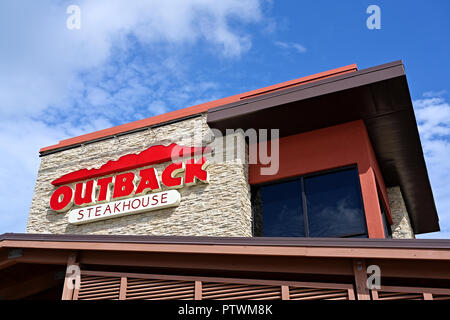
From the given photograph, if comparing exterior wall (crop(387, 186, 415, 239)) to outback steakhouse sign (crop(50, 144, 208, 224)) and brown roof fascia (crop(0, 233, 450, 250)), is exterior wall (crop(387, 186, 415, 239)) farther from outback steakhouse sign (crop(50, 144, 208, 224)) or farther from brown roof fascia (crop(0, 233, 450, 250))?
brown roof fascia (crop(0, 233, 450, 250))

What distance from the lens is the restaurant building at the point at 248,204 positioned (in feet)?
23.6

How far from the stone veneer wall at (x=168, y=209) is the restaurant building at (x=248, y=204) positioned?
4cm

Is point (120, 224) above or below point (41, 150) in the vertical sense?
below

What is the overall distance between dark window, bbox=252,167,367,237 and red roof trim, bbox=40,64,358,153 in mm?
3182

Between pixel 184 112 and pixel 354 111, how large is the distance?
5738mm

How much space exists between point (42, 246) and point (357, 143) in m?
8.27

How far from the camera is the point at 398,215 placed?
15812mm

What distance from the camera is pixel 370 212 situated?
37.5 ft

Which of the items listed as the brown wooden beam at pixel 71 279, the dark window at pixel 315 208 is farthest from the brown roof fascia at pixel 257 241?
the dark window at pixel 315 208

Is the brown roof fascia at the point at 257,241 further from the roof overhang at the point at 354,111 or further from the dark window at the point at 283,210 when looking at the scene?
the roof overhang at the point at 354,111

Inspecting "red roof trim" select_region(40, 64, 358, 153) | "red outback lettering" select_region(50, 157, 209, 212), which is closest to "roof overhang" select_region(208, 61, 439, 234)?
"red roof trim" select_region(40, 64, 358, 153)

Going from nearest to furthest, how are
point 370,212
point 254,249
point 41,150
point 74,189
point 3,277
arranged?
point 254,249
point 3,277
point 370,212
point 74,189
point 41,150
